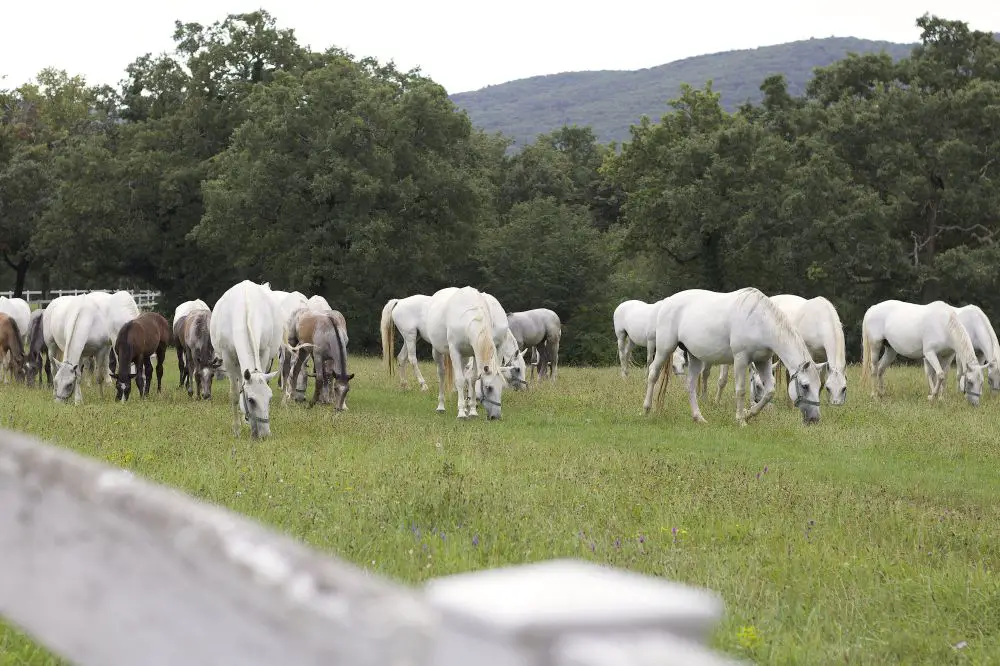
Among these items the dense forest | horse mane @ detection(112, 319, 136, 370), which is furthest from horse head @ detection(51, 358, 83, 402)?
the dense forest

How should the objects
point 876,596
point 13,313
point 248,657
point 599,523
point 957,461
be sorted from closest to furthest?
point 248,657 → point 876,596 → point 599,523 → point 957,461 → point 13,313

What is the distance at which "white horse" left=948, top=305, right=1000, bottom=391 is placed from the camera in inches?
795

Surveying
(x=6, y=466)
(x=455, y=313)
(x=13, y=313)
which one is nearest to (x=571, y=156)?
(x=13, y=313)

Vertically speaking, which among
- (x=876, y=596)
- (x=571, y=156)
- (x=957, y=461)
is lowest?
(x=957, y=461)

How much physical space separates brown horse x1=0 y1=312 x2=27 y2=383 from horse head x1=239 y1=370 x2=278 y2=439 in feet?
32.9

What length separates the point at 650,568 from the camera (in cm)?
602

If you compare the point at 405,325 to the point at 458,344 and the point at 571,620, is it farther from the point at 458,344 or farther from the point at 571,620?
the point at 571,620

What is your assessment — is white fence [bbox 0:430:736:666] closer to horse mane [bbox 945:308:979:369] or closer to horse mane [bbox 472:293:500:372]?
horse mane [bbox 472:293:500:372]

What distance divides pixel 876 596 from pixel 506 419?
33.6 feet

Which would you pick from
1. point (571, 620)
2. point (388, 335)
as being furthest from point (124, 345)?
point (571, 620)

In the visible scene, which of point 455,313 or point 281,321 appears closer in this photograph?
point 281,321

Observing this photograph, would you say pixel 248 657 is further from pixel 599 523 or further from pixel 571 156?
pixel 571 156

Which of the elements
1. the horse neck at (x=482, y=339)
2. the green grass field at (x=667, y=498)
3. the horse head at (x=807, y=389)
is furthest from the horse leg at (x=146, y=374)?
the horse head at (x=807, y=389)

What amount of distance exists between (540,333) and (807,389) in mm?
10126
